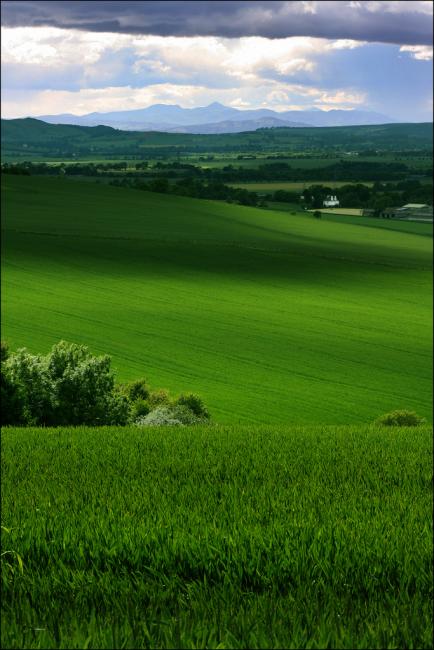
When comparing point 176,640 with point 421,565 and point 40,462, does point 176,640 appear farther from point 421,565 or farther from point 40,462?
point 40,462

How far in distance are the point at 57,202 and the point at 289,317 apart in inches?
2630

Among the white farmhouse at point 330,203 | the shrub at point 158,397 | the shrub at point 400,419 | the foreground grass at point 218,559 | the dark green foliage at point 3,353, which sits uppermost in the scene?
the white farmhouse at point 330,203

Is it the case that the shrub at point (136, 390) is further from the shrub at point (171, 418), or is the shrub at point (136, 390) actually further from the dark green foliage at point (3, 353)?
the dark green foliage at point (3, 353)

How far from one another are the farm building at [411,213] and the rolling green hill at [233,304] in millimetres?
24915

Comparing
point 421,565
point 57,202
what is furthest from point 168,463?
point 57,202

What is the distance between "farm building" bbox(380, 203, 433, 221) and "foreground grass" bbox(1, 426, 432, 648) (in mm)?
142055

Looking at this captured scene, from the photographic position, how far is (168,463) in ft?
54.9

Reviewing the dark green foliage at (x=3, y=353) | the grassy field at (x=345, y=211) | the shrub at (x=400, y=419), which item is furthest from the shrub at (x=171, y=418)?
the grassy field at (x=345, y=211)

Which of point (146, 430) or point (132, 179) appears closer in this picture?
point (146, 430)

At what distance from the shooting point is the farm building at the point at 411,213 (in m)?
152

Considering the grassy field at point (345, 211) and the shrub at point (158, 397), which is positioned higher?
the grassy field at point (345, 211)

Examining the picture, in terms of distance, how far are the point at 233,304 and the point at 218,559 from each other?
69.5 metres

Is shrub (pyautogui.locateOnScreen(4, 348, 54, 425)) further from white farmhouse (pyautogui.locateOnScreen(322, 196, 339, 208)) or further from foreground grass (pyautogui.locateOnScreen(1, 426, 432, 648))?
white farmhouse (pyautogui.locateOnScreen(322, 196, 339, 208))

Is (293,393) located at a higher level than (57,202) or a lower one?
lower
